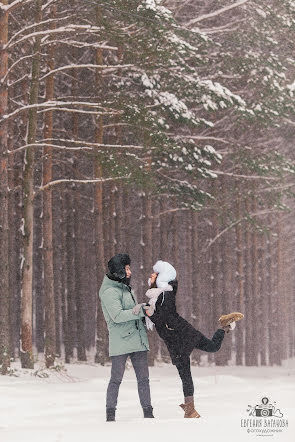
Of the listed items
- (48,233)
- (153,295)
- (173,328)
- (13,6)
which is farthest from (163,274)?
(48,233)

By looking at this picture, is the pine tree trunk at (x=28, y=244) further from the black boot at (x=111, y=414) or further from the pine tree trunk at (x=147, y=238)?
the black boot at (x=111, y=414)

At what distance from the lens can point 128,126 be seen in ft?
76.3

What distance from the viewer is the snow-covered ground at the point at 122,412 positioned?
924 cm

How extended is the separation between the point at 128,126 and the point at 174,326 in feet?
43.9

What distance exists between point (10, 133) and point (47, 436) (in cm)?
1576

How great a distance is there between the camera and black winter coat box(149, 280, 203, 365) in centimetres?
1031

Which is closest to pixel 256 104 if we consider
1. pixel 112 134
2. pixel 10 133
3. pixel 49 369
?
pixel 112 134

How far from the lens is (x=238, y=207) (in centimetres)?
3131

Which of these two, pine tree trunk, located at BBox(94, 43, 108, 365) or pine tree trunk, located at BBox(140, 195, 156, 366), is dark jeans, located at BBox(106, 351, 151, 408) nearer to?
pine tree trunk, located at BBox(94, 43, 108, 365)

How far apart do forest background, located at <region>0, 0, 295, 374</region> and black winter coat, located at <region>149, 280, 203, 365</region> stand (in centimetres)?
772

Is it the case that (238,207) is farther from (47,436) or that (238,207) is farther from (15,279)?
(47,436)

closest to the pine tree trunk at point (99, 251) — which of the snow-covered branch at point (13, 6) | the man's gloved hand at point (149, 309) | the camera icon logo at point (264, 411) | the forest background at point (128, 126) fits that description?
the forest background at point (128, 126)

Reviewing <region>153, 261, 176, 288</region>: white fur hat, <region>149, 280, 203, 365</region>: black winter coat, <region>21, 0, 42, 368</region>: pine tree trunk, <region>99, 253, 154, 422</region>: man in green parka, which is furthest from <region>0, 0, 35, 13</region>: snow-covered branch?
<region>149, 280, 203, 365</region>: black winter coat

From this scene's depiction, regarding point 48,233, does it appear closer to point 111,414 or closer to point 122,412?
point 122,412
